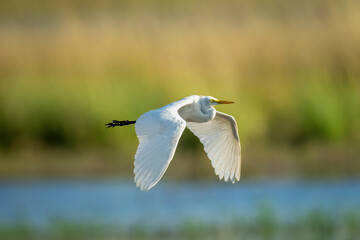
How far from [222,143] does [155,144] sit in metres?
1.30

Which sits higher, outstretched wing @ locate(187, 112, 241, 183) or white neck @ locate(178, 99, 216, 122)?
white neck @ locate(178, 99, 216, 122)

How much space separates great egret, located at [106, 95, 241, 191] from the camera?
4004mm

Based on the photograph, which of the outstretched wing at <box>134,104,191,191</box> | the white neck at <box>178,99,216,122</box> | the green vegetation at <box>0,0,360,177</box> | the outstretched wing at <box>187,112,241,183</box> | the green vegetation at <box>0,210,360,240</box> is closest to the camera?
the outstretched wing at <box>134,104,191,191</box>

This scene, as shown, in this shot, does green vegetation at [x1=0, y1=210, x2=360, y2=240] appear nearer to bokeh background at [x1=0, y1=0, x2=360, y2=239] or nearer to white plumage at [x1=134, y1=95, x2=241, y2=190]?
bokeh background at [x1=0, y1=0, x2=360, y2=239]

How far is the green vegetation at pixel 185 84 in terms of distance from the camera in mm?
8977

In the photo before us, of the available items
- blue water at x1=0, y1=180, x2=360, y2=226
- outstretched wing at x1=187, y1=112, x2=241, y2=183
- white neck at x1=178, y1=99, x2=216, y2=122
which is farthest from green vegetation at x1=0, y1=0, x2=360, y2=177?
white neck at x1=178, y1=99, x2=216, y2=122

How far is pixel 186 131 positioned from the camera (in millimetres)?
Result: 8570

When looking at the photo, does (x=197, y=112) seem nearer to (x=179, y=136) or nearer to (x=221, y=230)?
(x=179, y=136)

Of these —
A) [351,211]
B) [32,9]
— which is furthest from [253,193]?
[32,9]

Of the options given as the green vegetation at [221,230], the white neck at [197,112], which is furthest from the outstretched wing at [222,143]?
the green vegetation at [221,230]

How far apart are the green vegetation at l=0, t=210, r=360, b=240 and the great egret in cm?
238

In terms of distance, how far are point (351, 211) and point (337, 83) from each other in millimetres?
2763

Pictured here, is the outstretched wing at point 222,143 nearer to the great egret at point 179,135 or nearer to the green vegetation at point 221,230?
the great egret at point 179,135

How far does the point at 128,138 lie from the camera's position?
9062 mm
